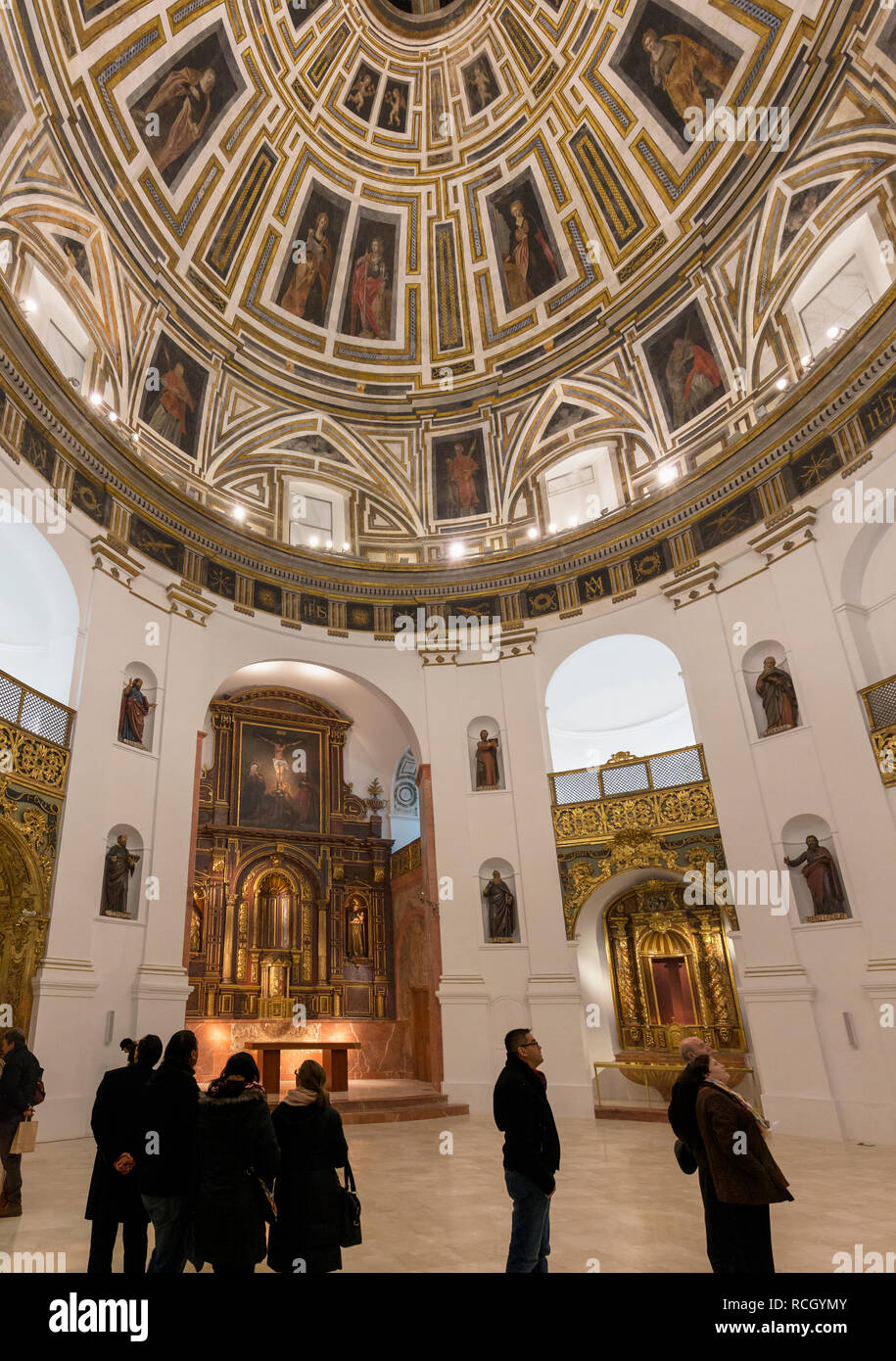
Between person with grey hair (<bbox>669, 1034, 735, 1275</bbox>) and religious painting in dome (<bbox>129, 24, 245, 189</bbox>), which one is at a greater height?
religious painting in dome (<bbox>129, 24, 245, 189</bbox>)

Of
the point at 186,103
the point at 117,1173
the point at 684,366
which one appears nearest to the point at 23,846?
the point at 117,1173

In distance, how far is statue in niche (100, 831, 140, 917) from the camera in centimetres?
1209

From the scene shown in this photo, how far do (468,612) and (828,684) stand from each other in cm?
779

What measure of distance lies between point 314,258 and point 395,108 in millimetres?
4046

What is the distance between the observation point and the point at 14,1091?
6027mm

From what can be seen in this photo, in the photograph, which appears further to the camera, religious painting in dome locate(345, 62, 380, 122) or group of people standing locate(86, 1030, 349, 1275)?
religious painting in dome locate(345, 62, 380, 122)

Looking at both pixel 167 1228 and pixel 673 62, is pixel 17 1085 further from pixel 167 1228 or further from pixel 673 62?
pixel 673 62

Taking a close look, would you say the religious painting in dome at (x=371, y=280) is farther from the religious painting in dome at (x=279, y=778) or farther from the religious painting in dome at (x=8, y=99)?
the religious painting in dome at (x=279, y=778)

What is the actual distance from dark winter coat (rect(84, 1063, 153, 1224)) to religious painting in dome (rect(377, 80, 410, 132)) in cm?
2094

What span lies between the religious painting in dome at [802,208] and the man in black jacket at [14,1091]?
16.5m

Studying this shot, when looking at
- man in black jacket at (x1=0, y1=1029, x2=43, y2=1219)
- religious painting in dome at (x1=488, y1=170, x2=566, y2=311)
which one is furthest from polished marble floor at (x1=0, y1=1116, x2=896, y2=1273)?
religious painting in dome at (x1=488, y1=170, x2=566, y2=311)

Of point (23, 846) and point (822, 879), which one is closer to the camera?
point (23, 846)

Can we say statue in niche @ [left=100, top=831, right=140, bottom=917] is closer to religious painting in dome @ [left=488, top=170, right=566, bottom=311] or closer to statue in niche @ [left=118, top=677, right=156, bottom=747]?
statue in niche @ [left=118, top=677, right=156, bottom=747]
